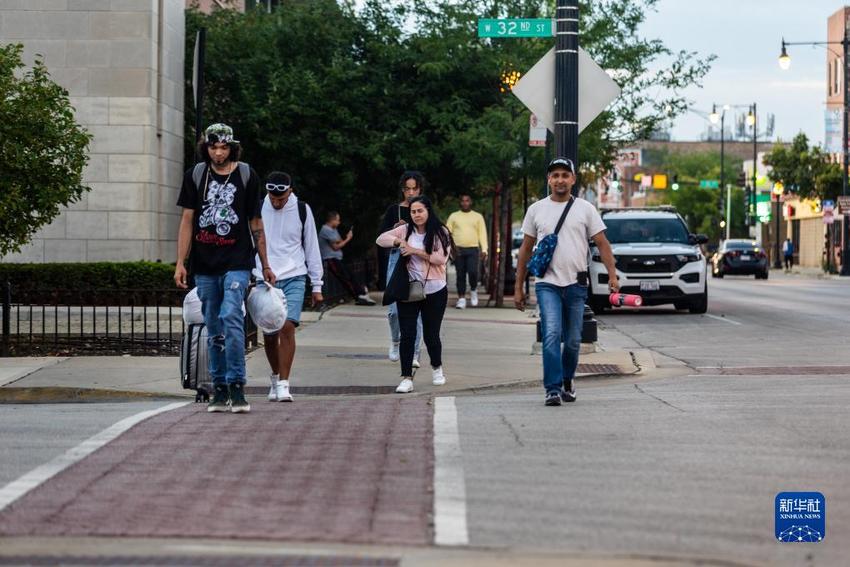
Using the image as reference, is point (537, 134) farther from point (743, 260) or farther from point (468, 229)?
point (743, 260)

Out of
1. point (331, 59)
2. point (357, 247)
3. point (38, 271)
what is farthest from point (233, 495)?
point (357, 247)

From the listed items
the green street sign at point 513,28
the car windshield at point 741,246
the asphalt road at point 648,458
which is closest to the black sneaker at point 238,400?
the asphalt road at point 648,458

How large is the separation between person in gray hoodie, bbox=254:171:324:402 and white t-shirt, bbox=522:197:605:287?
5.47 ft

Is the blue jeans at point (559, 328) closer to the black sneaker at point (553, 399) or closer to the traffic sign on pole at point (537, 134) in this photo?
the black sneaker at point (553, 399)

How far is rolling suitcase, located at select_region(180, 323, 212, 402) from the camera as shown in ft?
37.1

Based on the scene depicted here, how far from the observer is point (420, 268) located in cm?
1247

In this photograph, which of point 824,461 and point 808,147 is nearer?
point 824,461

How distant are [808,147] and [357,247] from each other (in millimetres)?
41438

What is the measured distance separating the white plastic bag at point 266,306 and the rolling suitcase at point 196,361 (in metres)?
0.58

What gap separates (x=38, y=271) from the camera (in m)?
21.6

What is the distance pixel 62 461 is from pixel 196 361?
10.8ft

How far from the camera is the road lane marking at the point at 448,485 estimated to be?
616cm

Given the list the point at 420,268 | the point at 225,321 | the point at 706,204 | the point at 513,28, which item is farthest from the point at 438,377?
the point at 706,204

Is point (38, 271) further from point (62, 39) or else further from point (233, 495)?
point (233, 495)
